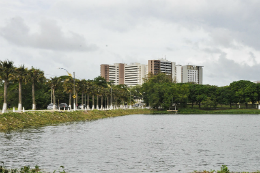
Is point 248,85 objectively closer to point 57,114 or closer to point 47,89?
point 47,89

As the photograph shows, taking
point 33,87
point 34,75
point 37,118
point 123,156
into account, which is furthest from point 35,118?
point 123,156

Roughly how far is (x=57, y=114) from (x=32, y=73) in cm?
1703

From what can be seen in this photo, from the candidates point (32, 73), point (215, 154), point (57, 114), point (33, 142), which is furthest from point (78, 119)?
point (215, 154)

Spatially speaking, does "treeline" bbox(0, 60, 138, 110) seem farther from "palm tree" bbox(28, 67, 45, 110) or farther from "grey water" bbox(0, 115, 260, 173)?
"grey water" bbox(0, 115, 260, 173)

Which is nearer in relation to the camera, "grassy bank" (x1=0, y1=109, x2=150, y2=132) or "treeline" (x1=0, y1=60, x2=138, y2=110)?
"grassy bank" (x1=0, y1=109, x2=150, y2=132)

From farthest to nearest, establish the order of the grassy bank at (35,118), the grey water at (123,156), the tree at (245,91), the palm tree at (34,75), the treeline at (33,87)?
the tree at (245,91) < the palm tree at (34,75) < the treeline at (33,87) < the grassy bank at (35,118) < the grey water at (123,156)

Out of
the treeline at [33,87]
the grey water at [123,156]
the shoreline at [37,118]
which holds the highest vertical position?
the treeline at [33,87]

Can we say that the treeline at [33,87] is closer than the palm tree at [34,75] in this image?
Yes

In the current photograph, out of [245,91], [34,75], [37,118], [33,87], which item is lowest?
[37,118]

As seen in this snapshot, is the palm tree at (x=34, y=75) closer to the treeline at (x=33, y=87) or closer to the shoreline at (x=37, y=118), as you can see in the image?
the treeline at (x=33, y=87)

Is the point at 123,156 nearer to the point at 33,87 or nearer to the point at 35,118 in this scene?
the point at 35,118

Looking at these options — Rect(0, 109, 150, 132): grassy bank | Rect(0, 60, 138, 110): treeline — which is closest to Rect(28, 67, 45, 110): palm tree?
Rect(0, 60, 138, 110): treeline

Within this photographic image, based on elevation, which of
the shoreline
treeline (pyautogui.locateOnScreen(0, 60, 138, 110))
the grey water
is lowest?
the grey water

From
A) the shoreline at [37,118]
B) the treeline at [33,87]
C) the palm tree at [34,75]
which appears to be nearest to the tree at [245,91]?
the treeline at [33,87]
